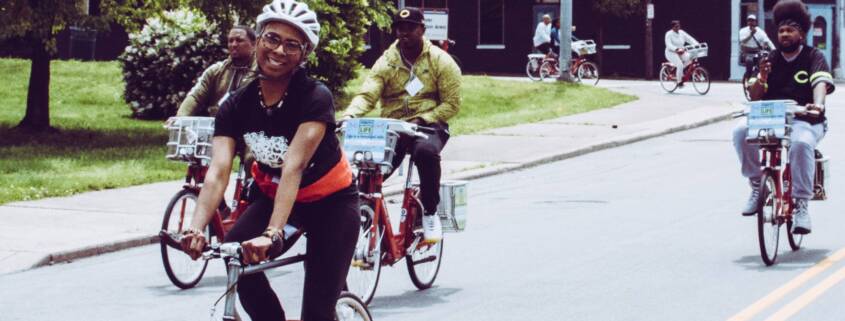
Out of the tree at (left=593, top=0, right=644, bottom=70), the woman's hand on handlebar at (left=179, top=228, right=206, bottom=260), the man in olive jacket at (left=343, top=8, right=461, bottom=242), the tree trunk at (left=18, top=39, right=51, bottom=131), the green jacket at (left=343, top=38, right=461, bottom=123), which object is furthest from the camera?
the tree at (left=593, top=0, right=644, bottom=70)

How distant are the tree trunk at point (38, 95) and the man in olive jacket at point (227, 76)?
11192 mm

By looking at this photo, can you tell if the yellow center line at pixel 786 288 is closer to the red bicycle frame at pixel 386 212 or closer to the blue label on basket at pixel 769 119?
the blue label on basket at pixel 769 119

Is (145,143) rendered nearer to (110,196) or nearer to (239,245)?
(110,196)

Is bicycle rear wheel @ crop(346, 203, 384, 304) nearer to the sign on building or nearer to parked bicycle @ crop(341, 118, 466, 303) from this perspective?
parked bicycle @ crop(341, 118, 466, 303)

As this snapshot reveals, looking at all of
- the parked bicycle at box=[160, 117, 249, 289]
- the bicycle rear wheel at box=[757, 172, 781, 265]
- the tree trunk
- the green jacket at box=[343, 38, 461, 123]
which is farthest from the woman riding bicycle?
the tree trunk

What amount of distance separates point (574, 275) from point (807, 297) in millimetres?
1551

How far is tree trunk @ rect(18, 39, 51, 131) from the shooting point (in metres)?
20.8

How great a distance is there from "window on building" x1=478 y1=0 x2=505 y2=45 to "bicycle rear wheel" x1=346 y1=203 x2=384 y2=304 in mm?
38105

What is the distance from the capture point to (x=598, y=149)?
65.3 feet

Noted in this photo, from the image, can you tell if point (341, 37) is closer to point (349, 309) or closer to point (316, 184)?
point (349, 309)

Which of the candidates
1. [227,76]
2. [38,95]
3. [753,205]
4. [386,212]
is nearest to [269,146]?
[386,212]

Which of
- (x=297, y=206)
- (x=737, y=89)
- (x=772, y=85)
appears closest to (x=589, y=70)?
(x=737, y=89)

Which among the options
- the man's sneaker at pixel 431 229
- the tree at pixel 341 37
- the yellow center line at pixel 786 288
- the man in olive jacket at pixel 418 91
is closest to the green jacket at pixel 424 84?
the man in olive jacket at pixel 418 91

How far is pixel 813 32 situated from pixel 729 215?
102ft
